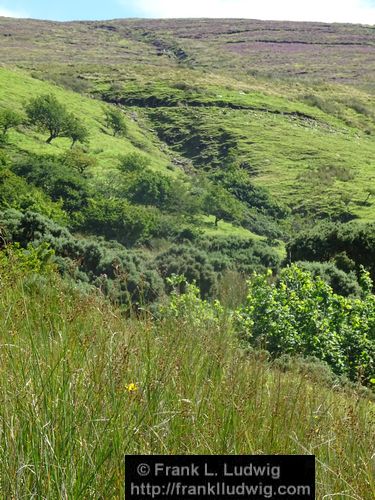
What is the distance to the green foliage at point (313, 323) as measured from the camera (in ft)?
36.4

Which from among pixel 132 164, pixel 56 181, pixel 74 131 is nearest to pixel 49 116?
pixel 74 131

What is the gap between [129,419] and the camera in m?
2.52

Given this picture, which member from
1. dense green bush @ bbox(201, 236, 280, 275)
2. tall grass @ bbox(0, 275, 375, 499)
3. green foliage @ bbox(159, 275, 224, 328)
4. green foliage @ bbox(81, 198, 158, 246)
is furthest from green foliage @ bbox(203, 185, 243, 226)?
tall grass @ bbox(0, 275, 375, 499)

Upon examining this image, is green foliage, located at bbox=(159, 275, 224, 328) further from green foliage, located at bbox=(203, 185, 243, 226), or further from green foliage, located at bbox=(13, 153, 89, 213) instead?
green foliage, located at bbox=(203, 185, 243, 226)

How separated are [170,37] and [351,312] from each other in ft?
482

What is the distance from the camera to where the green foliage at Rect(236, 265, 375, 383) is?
36.4ft

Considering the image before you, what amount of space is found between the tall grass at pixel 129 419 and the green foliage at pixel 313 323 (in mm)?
7380

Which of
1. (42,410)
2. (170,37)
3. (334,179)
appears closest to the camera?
(42,410)

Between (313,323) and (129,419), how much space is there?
30.9 feet

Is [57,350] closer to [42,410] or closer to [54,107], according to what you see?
[42,410]

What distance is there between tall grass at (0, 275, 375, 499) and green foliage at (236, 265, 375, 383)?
7.38 meters

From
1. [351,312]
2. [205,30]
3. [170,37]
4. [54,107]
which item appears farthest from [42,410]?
[205,30]

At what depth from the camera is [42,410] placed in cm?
243

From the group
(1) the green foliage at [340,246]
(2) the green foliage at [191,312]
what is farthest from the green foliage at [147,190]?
(2) the green foliage at [191,312]
